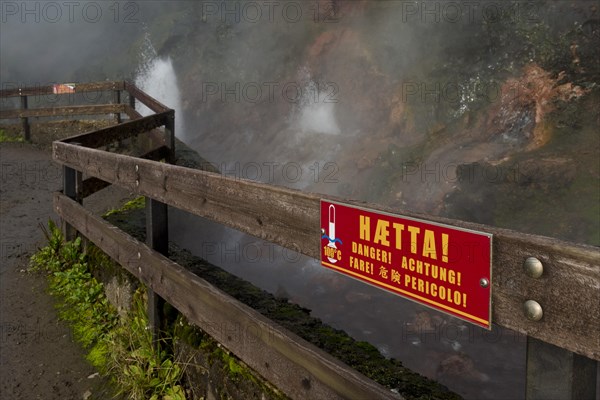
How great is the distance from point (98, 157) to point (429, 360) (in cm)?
682

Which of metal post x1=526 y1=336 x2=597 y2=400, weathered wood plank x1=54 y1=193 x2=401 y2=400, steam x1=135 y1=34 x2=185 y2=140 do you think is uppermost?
steam x1=135 y1=34 x2=185 y2=140

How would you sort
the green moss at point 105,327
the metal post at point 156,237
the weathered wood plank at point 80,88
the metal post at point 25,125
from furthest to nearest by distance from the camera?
1. the metal post at point 25,125
2. the weathered wood plank at point 80,88
3. the metal post at point 156,237
4. the green moss at point 105,327

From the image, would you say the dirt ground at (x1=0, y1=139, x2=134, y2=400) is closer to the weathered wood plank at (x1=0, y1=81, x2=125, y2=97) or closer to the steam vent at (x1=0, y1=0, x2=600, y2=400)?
the steam vent at (x1=0, y1=0, x2=600, y2=400)

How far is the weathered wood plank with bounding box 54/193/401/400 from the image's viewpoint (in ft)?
6.48

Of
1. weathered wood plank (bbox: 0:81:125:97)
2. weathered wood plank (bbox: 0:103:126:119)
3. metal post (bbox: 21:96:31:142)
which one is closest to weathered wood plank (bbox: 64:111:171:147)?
weathered wood plank (bbox: 0:103:126:119)

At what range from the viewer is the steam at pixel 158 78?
99.1 feet

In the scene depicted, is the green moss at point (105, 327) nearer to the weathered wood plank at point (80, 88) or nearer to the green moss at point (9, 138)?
the weathered wood plank at point (80, 88)

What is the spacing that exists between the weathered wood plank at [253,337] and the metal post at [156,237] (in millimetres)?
77

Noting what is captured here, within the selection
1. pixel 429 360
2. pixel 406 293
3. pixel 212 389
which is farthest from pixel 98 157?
pixel 429 360

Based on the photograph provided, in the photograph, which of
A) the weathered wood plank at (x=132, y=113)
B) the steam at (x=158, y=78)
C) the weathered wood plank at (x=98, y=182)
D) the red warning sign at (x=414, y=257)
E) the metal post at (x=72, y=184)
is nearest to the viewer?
the red warning sign at (x=414, y=257)

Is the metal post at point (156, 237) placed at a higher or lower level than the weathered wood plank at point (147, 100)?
lower

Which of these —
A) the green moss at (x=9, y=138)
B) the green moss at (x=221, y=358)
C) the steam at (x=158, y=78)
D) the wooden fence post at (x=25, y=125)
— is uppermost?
the steam at (x=158, y=78)

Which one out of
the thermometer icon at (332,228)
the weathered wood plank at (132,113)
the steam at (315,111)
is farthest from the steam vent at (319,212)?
the weathered wood plank at (132,113)

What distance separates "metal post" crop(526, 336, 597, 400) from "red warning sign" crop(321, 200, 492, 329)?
0.51 ft
